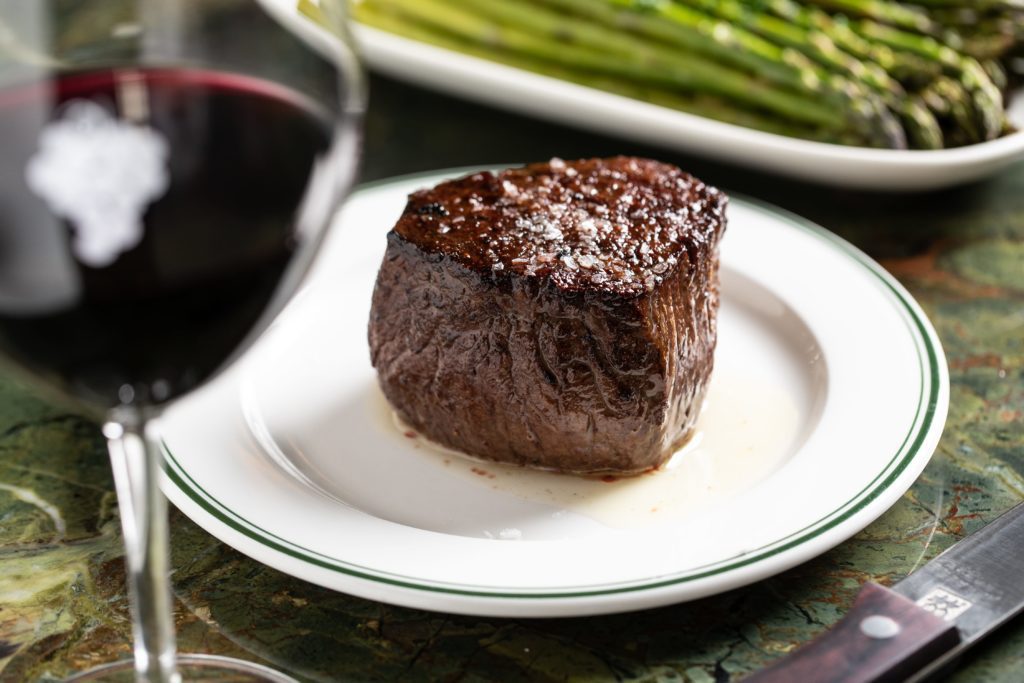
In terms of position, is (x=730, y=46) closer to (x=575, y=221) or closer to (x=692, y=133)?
(x=692, y=133)

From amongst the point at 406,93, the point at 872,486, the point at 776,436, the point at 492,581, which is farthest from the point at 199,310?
the point at 406,93

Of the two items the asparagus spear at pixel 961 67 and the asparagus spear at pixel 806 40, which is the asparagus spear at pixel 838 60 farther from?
the asparagus spear at pixel 961 67

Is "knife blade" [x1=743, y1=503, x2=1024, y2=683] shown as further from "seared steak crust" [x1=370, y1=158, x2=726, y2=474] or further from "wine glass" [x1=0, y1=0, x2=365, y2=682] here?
"wine glass" [x1=0, y1=0, x2=365, y2=682]

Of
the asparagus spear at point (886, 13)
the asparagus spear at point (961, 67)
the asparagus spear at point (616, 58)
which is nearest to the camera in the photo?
the asparagus spear at point (961, 67)

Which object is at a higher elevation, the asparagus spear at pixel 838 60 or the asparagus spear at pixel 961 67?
the asparagus spear at pixel 961 67

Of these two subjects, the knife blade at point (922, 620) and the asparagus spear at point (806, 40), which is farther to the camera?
the asparagus spear at point (806, 40)

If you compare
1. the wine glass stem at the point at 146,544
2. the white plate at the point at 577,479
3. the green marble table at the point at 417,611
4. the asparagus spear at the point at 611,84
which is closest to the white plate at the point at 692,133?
the asparagus spear at the point at 611,84
